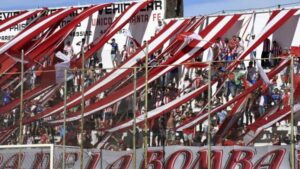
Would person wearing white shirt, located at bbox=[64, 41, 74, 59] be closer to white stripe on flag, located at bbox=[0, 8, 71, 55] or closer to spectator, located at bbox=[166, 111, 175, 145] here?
white stripe on flag, located at bbox=[0, 8, 71, 55]

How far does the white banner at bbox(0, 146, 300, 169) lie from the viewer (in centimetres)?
1480

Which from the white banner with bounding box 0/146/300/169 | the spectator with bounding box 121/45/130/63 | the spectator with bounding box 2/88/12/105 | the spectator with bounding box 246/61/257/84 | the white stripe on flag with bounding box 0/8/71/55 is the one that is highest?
the white stripe on flag with bounding box 0/8/71/55

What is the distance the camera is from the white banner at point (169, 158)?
14.8m

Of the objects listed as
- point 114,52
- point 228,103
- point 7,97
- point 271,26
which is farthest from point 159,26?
point 228,103

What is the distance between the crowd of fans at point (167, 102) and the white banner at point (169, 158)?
190 millimetres

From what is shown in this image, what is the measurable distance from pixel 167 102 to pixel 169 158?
4.07 ft

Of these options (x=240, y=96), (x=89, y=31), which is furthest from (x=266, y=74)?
(x=89, y=31)

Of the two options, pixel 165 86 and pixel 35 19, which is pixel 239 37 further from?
pixel 35 19

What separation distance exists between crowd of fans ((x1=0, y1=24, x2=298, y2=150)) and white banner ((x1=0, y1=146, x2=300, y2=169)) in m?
0.19

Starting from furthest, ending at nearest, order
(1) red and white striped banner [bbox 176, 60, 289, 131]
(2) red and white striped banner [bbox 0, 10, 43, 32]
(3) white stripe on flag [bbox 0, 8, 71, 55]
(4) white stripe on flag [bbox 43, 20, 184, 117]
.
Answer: (2) red and white striped banner [bbox 0, 10, 43, 32] → (3) white stripe on flag [bbox 0, 8, 71, 55] → (4) white stripe on flag [bbox 43, 20, 184, 117] → (1) red and white striped banner [bbox 176, 60, 289, 131]

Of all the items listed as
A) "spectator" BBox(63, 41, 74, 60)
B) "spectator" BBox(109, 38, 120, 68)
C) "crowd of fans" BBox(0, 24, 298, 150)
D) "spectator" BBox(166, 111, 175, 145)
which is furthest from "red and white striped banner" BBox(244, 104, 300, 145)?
"spectator" BBox(63, 41, 74, 60)

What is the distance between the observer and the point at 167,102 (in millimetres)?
16234

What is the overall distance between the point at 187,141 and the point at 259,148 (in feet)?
5.76

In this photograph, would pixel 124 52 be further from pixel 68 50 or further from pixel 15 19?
pixel 15 19
